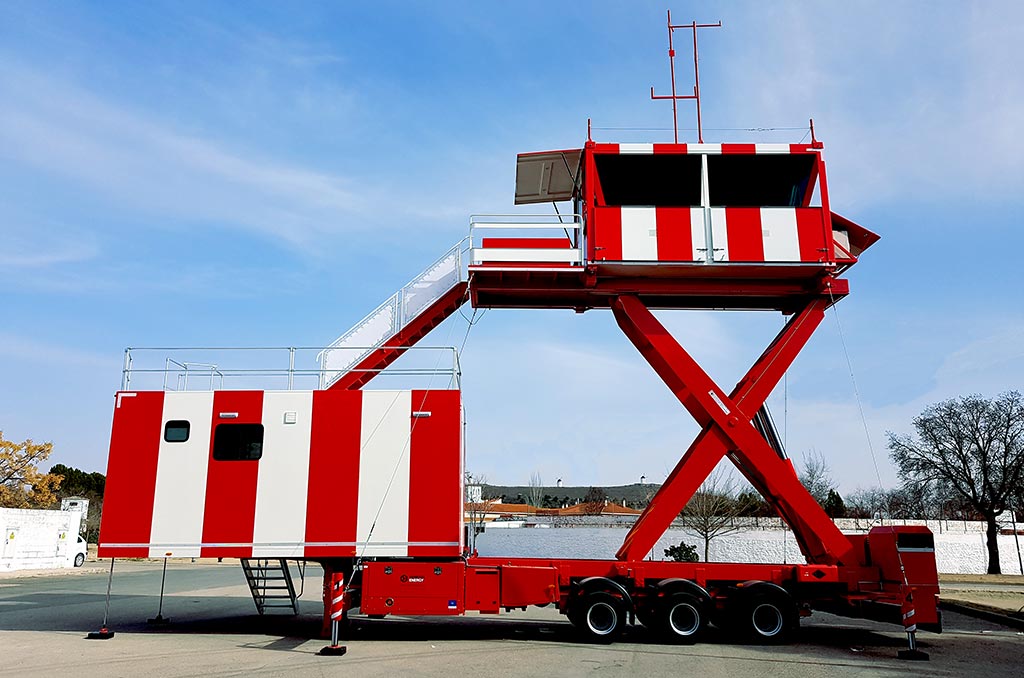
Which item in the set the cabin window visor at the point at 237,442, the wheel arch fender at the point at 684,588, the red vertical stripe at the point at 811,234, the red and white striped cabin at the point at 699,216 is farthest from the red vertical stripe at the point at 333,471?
the red vertical stripe at the point at 811,234

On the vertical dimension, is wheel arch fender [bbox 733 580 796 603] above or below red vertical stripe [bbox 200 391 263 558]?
below

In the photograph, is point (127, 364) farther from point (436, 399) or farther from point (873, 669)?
point (873, 669)

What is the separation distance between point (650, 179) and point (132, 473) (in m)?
12.3

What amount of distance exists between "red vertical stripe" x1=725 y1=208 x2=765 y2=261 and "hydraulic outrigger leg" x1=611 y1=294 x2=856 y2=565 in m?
1.80

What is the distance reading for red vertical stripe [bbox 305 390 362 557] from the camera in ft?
48.3

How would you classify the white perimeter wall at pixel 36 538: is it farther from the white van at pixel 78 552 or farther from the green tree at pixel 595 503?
the green tree at pixel 595 503

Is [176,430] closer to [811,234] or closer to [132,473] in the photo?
[132,473]

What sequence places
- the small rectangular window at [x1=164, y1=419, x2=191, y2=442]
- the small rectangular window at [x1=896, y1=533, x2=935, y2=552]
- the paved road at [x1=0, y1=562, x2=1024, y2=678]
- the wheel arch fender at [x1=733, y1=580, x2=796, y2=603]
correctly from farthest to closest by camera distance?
the small rectangular window at [x1=164, y1=419, x2=191, y2=442], the wheel arch fender at [x1=733, y1=580, x2=796, y2=603], the small rectangular window at [x1=896, y1=533, x2=935, y2=552], the paved road at [x1=0, y1=562, x2=1024, y2=678]

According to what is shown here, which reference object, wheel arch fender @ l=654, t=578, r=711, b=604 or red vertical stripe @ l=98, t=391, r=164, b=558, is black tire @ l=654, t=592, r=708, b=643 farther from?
red vertical stripe @ l=98, t=391, r=164, b=558

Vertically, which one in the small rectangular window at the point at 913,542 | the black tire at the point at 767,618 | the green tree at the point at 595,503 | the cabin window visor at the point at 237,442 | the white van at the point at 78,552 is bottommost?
the white van at the point at 78,552

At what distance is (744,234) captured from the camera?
52.7 feet

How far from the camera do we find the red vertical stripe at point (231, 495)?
14.7 meters

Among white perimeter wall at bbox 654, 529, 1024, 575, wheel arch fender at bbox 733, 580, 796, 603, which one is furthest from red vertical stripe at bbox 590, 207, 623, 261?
white perimeter wall at bbox 654, 529, 1024, 575

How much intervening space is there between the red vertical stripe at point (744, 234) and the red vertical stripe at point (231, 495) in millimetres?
10248
